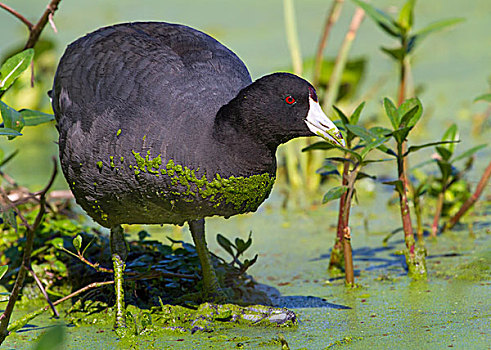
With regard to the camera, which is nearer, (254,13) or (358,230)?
(358,230)

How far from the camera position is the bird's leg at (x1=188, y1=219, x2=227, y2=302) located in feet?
9.52

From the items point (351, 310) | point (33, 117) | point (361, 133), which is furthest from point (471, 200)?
point (33, 117)

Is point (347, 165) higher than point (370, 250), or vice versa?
point (347, 165)

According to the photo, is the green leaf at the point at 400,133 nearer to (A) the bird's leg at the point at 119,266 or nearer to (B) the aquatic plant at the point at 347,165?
(B) the aquatic plant at the point at 347,165

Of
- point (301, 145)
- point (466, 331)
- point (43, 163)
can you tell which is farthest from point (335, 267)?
point (43, 163)

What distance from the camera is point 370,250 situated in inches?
140

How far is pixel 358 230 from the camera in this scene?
391 cm

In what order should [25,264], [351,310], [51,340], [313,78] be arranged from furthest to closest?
[313,78] → [351,310] → [25,264] → [51,340]

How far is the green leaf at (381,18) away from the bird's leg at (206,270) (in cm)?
112

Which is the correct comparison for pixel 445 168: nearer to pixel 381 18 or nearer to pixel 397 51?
pixel 397 51

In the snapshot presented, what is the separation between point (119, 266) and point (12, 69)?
2.68ft

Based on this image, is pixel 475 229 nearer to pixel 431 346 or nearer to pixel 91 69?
pixel 431 346

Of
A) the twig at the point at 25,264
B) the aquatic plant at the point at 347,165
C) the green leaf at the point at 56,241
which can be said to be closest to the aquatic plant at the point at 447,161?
the aquatic plant at the point at 347,165

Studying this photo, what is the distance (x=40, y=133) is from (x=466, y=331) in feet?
16.7
